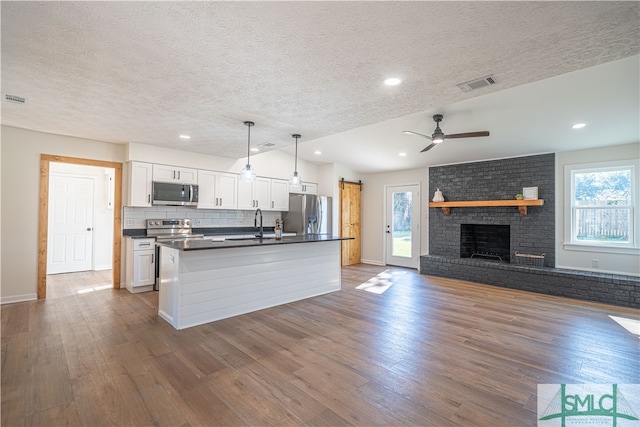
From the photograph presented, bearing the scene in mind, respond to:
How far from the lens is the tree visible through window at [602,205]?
15.8 feet

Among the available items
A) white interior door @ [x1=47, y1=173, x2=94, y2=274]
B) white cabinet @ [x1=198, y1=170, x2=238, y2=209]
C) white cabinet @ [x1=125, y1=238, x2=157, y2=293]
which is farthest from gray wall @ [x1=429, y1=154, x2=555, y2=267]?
white interior door @ [x1=47, y1=173, x2=94, y2=274]

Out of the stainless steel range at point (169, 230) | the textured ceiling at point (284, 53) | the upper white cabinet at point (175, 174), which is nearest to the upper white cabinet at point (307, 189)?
the upper white cabinet at point (175, 174)

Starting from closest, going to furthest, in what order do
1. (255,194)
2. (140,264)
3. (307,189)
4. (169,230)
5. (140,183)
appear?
1. (140,264)
2. (140,183)
3. (169,230)
4. (255,194)
5. (307,189)

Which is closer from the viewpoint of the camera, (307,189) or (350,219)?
(307,189)

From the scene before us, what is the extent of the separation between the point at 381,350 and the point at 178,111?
329 cm

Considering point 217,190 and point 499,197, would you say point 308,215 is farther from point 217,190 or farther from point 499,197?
point 499,197

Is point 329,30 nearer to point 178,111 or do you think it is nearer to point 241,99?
point 241,99

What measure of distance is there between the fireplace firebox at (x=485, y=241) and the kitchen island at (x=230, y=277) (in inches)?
143

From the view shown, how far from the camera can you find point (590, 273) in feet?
15.7

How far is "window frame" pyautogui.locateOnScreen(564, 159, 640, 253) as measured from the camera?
4.71 m

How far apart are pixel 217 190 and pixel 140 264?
1.85m

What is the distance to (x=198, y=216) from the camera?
19.2 ft

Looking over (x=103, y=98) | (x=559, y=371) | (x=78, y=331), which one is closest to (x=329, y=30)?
(x=103, y=98)

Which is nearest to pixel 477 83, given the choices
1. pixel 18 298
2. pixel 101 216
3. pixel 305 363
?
pixel 305 363
